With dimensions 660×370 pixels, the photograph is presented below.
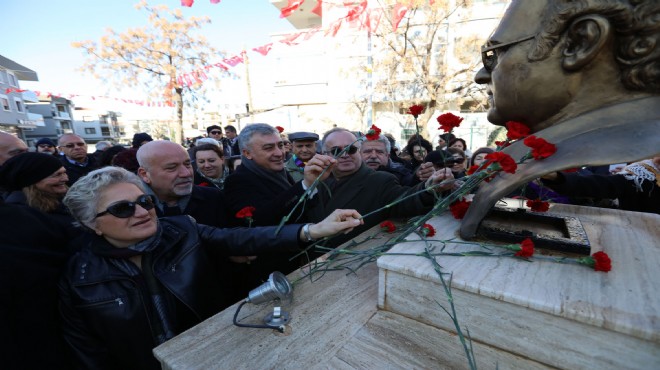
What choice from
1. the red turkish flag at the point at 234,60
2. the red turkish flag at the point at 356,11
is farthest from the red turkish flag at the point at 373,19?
the red turkish flag at the point at 234,60

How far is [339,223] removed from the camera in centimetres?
148

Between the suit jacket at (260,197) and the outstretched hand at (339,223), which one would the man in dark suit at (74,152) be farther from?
the outstretched hand at (339,223)

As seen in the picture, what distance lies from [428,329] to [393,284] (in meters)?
0.21

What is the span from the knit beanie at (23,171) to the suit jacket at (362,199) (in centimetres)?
201

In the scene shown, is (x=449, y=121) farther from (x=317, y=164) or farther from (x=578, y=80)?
(x=317, y=164)

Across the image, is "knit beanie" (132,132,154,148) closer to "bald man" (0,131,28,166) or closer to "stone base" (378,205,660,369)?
"bald man" (0,131,28,166)

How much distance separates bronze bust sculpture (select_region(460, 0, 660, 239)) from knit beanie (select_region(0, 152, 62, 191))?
2931 millimetres

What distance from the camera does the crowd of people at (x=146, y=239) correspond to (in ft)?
4.54

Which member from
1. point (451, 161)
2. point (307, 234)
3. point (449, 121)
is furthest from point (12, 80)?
point (449, 121)

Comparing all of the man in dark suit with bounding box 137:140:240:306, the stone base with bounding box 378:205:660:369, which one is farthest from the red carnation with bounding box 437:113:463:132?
the man in dark suit with bounding box 137:140:240:306

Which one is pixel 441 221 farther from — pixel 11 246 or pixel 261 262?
pixel 11 246

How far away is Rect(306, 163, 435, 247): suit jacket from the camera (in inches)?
89.0

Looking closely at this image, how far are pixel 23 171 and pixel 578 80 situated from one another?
346cm

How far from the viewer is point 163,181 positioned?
7.64ft
